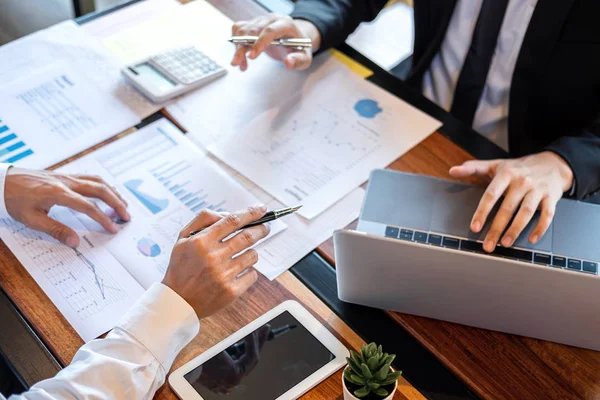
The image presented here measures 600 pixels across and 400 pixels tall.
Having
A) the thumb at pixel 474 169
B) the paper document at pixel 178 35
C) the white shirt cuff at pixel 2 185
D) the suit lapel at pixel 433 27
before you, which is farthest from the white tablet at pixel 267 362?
the suit lapel at pixel 433 27

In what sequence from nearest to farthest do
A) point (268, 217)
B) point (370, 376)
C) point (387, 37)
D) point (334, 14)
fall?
1. point (370, 376)
2. point (268, 217)
3. point (334, 14)
4. point (387, 37)

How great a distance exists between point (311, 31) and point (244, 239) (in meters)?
0.60

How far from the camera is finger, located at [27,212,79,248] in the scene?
1.08 m

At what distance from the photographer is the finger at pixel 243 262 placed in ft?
3.21

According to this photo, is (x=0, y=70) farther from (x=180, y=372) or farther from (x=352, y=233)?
(x=352, y=233)

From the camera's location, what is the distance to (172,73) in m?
1.38

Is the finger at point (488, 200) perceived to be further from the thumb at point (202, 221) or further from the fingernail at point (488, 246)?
the thumb at point (202, 221)

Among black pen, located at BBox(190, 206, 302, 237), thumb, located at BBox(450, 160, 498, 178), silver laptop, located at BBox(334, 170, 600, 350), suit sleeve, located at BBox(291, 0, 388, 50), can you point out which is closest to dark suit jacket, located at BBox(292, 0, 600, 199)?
suit sleeve, located at BBox(291, 0, 388, 50)

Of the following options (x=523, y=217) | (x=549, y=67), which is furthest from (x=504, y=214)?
(x=549, y=67)

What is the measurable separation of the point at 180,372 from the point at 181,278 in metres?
0.13

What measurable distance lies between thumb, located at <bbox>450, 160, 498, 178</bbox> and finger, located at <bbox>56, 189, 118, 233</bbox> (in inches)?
23.4

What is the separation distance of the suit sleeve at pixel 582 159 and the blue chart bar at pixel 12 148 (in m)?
0.99

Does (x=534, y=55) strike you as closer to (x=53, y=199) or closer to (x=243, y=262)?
(x=243, y=262)

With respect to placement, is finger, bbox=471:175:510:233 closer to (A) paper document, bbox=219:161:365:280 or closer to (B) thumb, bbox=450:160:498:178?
(B) thumb, bbox=450:160:498:178
